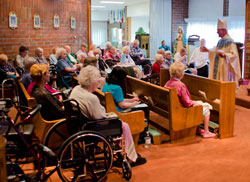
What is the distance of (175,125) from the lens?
12.9 feet

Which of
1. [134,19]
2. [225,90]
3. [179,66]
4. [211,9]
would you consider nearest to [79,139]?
[179,66]

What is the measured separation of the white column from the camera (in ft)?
43.0

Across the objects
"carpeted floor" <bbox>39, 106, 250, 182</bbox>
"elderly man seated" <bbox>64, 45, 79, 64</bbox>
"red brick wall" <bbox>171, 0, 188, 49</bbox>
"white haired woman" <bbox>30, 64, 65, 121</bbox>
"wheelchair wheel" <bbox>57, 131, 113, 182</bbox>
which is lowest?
"carpeted floor" <bbox>39, 106, 250, 182</bbox>

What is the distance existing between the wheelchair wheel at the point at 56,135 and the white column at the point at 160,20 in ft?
34.7

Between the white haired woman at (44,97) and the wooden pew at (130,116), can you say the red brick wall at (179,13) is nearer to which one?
the wooden pew at (130,116)

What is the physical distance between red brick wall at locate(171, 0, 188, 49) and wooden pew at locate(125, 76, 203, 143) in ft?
30.4

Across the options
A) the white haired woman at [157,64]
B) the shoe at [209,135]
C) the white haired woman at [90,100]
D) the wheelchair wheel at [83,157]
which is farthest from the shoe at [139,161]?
the white haired woman at [157,64]

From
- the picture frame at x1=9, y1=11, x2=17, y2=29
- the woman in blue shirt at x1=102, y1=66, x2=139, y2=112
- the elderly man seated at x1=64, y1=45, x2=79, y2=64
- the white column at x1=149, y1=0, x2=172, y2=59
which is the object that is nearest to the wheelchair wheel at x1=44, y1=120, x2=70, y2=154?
the woman in blue shirt at x1=102, y1=66, x2=139, y2=112

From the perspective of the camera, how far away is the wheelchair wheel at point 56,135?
10.3ft

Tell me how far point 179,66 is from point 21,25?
5030 mm

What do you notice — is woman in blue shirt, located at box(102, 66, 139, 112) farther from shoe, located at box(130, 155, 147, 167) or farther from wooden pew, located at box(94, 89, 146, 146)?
shoe, located at box(130, 155, 147, 167)

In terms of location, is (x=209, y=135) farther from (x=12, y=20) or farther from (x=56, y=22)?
(x=56, y=22)

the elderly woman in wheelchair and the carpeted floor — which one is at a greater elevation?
the elderly woman in wheelchair

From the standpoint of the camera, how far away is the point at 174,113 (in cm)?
391
